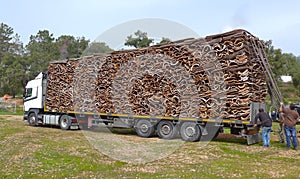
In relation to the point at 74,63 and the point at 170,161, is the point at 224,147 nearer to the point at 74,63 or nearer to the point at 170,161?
the point at 170,161

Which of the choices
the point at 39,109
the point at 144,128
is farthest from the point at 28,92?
the point at 144,128

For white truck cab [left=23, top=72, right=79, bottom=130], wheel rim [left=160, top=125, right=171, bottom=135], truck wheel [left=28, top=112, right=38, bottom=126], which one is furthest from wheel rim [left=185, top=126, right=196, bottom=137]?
truck wheel [left=28, top=112, right=38, bottom=126]

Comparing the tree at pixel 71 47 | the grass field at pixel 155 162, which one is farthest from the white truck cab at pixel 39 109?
the tree at pixel 71 47

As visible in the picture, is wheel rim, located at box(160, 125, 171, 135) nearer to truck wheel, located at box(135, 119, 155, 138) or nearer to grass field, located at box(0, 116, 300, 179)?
truck wheel, located at box(135, 119, 155, 138)

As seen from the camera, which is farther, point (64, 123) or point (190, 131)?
point (64, 123)

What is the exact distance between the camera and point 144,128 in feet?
47.4

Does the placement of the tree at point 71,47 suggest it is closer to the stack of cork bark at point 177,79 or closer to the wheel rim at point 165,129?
the stack of cork bark at point 177,79

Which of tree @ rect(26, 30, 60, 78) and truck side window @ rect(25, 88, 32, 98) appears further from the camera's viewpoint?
tree @ rect(26, 30, 60, 78)

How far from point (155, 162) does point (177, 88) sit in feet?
16.2

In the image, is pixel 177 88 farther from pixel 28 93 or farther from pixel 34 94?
pixel 28 93

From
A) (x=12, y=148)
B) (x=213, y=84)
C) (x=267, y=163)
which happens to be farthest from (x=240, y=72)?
(x=12, y=148)

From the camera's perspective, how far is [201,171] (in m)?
8.08

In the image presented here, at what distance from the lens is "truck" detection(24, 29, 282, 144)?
12039mm

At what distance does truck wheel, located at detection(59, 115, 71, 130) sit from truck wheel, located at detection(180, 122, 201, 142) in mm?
7733
